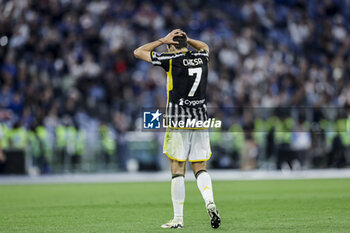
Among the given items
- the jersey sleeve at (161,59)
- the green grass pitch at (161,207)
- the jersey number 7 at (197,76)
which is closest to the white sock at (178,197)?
the green grass pitch at (161,207)

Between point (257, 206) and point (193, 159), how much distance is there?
3.10 metres

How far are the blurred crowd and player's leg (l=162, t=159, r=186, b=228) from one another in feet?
42.3

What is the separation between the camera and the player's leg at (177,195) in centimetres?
777

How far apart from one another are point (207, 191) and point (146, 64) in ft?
54.9

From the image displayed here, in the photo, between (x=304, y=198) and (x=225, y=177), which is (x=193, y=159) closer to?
(x=304, y=198)

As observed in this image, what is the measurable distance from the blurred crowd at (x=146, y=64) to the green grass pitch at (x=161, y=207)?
5288mm

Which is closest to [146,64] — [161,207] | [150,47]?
[161,207]

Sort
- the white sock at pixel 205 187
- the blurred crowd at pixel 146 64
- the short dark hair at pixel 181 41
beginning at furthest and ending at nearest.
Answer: the blurred crowd at pixel 146 64 < the short dark hair at pixel 181 41 < the white sock at pixel 205 187

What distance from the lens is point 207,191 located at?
303 inches

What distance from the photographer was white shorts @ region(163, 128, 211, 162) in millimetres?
7879

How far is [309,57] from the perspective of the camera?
26.4 m

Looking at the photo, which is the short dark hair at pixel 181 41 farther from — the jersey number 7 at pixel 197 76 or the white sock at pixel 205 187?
the white sock at pixel 205 187

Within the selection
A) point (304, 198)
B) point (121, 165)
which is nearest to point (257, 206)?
point (304, 198)

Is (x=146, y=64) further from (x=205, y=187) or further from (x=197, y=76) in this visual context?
(x=205, y=187)
